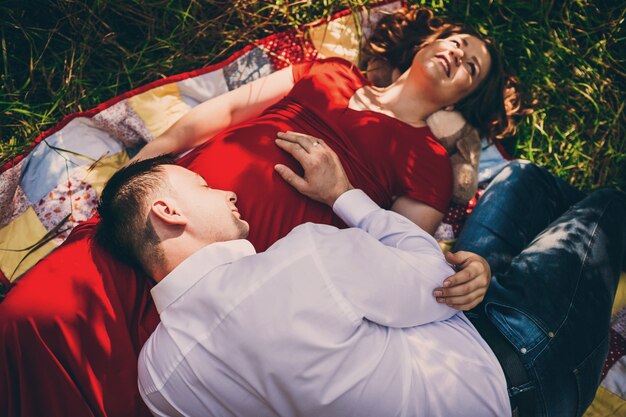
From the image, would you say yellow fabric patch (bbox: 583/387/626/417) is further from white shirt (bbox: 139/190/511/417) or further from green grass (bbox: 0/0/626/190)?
green grass (bbox: 0/0/626/190)

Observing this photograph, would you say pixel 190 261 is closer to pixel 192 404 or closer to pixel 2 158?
pixel 192 404

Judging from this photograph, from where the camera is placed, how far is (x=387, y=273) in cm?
192

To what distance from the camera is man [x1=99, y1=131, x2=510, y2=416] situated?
5.75 feet

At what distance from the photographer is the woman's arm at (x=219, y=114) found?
9.71 feet

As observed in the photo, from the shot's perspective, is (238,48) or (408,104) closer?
(408,104)

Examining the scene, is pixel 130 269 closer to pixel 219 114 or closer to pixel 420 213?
pixel 219 114

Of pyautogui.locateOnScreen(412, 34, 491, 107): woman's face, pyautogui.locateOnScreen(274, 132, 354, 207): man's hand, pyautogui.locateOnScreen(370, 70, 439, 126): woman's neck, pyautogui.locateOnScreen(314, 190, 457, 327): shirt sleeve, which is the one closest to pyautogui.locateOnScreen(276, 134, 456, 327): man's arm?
pyautogui.locateOnScreen(314, 190, 457, 327): shirt sleeve

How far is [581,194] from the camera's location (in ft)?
10.5

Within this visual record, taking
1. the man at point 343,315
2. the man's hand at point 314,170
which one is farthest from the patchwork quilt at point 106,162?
the man's hand at point 314,170

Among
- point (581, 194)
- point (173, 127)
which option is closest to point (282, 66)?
point (173, 127)

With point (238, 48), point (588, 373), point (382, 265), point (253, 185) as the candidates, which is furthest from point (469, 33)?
point (588, 373)

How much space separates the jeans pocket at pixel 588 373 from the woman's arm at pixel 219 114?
2.53 m

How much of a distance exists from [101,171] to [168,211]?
134 cm

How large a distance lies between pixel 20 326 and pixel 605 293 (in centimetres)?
310
